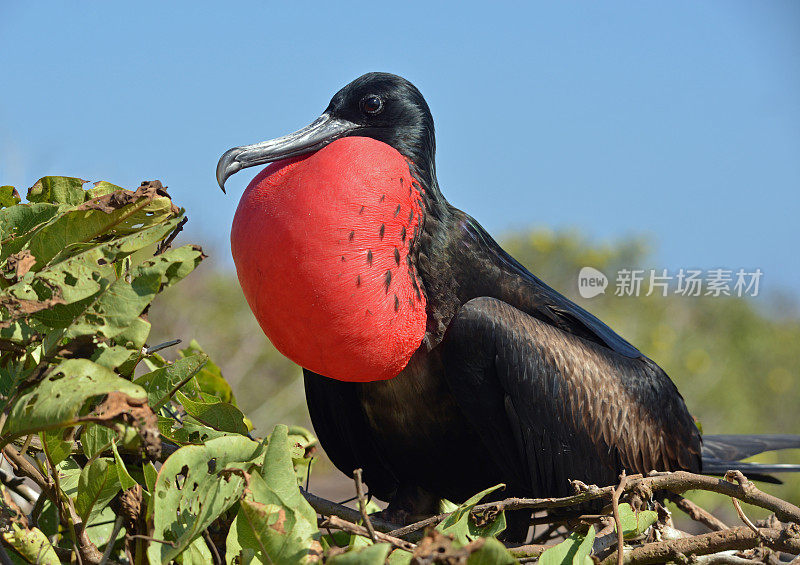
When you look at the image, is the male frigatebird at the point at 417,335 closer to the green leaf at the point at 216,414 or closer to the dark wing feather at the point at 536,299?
the dark wing feather at the point at 536,299

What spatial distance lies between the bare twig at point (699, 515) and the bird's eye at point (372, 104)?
53.5 inches

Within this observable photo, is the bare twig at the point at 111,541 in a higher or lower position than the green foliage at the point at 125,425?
lower

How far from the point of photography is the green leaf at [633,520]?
5.03ft

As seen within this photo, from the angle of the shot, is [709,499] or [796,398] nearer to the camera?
[709,499]

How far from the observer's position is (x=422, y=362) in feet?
7.72

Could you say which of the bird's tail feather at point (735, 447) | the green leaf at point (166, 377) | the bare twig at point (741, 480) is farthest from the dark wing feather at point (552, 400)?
the green leaf at point (166, 377)

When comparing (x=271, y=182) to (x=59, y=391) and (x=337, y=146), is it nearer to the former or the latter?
(x=337, y=146)

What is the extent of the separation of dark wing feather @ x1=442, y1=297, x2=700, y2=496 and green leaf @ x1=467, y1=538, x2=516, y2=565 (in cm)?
132

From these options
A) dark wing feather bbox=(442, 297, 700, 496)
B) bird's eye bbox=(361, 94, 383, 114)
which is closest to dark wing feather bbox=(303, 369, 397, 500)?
dark wing feather bbox=(442, 297, 700, 496)

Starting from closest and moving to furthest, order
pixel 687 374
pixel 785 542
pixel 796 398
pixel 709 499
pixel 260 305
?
pixel 785 542 < pixel 260 305 < pixel 709 499 < pixel 687 374 < pixel 796 398

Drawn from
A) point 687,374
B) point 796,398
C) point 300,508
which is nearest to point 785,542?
point 300,508

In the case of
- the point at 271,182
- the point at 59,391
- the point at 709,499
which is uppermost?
the point at 271,182

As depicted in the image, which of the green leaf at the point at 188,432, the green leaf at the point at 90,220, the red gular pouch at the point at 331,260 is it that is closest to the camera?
the green leaf at the point at 90,220

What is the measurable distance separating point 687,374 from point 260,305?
13003 mm
